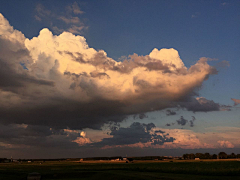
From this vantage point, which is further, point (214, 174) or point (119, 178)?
point (214, 174)

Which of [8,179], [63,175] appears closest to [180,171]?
[63,175]

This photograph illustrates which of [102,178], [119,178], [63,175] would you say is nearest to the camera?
[119,178]

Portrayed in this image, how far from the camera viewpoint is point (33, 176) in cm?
5906

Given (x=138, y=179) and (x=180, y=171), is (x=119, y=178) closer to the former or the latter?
(x=138, y=179)

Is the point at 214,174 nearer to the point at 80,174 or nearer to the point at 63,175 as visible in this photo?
the point at 80,174

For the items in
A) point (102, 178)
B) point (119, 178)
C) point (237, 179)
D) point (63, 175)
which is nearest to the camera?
point (237, 179)

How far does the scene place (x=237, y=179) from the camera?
52594 millimetres

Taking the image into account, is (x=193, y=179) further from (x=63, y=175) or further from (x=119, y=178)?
(x=63, y=175)

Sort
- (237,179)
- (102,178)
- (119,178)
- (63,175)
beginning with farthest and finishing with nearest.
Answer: (63,175) < (102,178) < (119,178) < (237,179)

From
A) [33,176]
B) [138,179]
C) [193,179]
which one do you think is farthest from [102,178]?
[193,179]

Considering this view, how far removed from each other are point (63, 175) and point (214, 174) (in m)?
44.2

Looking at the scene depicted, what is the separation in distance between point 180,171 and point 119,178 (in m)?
27.1

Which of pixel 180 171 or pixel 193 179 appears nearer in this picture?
pixel 193 179

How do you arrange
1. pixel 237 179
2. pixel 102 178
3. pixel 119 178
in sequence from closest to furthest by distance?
1. pixel 237 179
2. pixel 119 178
3. pixel 102 178
